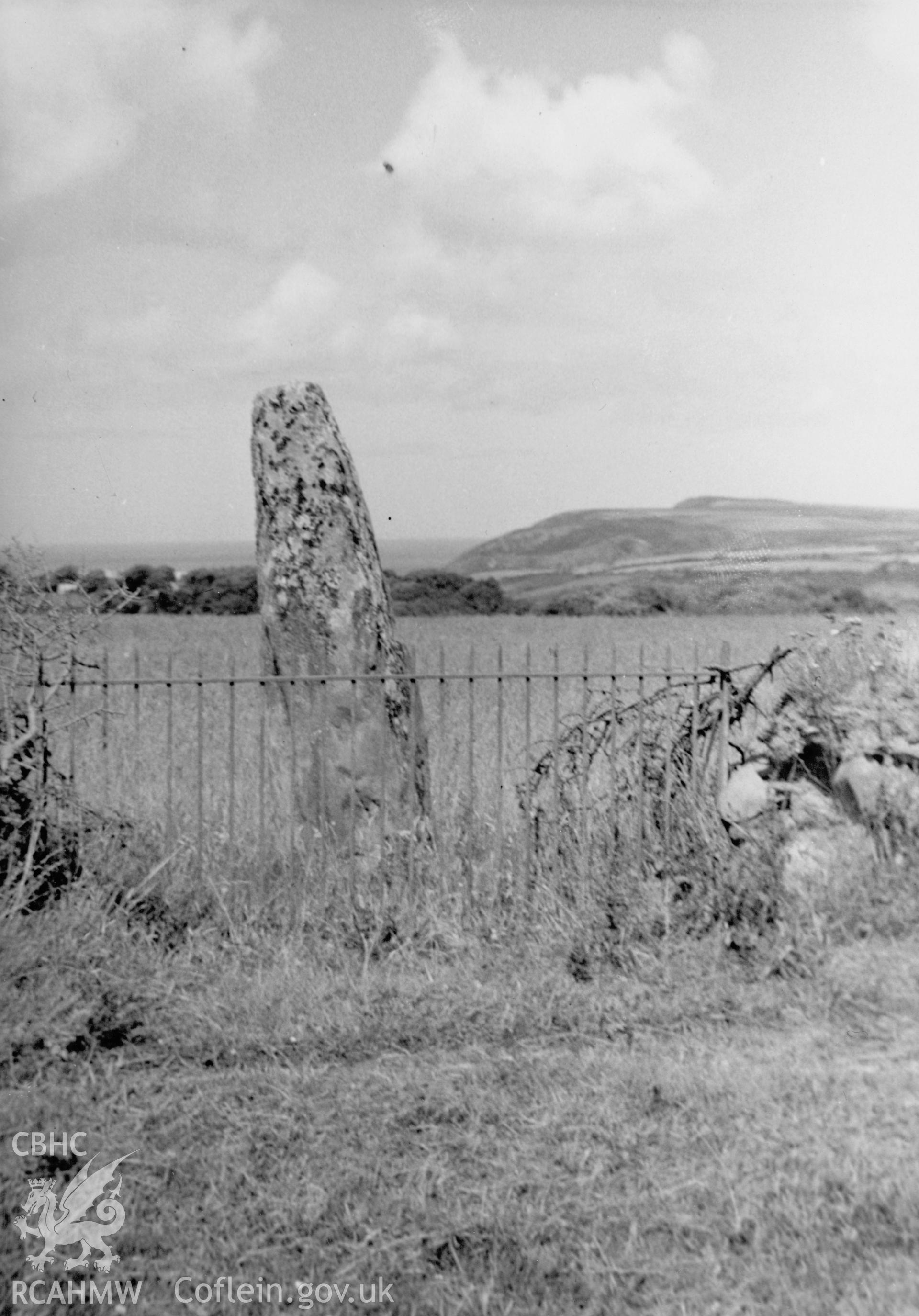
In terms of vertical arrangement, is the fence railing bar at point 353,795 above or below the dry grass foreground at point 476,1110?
above

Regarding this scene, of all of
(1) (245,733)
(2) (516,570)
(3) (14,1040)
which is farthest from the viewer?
(2) (516,570)

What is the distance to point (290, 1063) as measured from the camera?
4.45 meters

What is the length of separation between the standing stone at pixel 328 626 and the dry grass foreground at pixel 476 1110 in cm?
87

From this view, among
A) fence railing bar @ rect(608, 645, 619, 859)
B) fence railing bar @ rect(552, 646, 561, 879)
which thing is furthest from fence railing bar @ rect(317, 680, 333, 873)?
fence railing bar @ rect(608, 645, 619, 859)

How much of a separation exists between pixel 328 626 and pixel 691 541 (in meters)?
13.3

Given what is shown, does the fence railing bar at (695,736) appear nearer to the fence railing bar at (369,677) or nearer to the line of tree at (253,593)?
the fence railing bar at (369,677)

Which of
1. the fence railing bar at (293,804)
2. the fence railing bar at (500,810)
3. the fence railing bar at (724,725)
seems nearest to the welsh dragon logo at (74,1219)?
the fence railing bar at (293,804)

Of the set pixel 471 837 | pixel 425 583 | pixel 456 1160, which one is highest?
pixel 425 583

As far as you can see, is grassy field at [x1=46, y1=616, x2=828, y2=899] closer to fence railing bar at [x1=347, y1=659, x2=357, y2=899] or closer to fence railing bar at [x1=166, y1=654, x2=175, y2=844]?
Answer: fence railing bar at [x1=166, y1=654, x2=175, y2=844]

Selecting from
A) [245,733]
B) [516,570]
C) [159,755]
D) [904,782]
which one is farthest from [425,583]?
[904,782]

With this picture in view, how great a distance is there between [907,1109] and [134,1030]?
2742 millimetres

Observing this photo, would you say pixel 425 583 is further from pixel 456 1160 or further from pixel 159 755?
pixel 456 1160

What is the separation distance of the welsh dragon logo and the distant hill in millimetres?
14842

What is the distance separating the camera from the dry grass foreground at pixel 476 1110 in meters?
3.24
